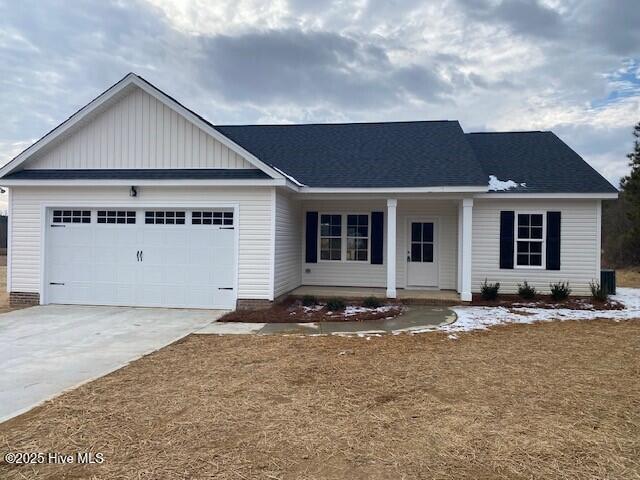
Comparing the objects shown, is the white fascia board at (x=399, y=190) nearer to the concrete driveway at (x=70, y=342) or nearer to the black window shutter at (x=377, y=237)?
the black window shutter at (x=377, y=237)

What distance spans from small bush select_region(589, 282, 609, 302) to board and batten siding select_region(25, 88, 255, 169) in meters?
9.44

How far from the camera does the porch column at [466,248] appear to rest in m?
10.6

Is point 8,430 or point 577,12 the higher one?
point 577,12

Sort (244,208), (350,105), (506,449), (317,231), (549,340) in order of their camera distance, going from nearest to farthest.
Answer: (506,449) < (549,340) < (244,208) < (317,231) < (350,105)

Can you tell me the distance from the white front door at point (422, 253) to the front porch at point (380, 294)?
0.53 meters

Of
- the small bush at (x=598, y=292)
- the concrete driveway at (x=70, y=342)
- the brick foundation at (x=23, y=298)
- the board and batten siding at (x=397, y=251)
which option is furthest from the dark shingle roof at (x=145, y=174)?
the small bush at (x=598, y=292)

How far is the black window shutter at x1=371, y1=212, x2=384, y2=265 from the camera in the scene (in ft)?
41.7

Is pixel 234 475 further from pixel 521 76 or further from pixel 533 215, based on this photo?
pixel 521 76

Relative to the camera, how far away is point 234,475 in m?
2.97

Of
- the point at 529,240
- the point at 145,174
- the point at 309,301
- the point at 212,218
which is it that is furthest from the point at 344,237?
the point at 145,174

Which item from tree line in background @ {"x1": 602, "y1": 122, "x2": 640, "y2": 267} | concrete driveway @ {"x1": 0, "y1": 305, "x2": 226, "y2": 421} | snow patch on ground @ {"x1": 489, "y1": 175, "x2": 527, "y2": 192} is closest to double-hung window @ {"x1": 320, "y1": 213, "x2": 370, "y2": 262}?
snow patch on ground @ {"x1": 489, "y1": 175, "x2": 527, "y2": 192}

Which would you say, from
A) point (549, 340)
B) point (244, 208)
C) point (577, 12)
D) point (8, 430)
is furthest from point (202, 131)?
point (577, 12)

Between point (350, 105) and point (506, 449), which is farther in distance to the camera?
point (350, 105)

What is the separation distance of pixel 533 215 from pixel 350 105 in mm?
11671
